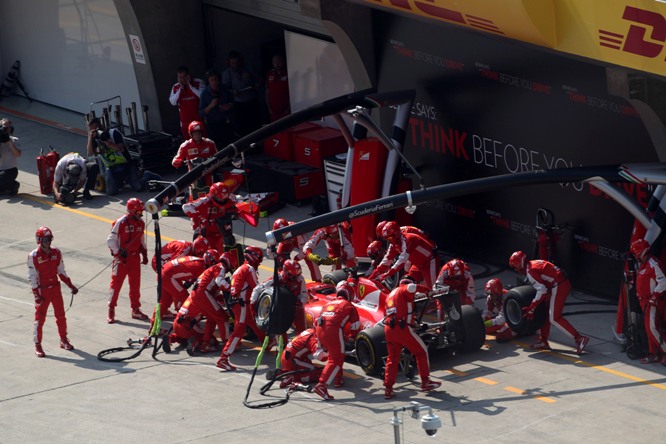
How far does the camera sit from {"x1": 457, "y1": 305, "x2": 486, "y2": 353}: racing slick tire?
17.4 metres

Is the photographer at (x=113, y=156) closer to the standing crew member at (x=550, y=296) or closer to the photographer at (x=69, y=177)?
the photographer at (x=69, y=177)

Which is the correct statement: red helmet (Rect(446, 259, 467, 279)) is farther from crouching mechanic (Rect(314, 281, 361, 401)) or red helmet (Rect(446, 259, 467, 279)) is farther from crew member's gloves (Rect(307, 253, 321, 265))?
crew member's gloves (Rect(307, 253, 321, 265))

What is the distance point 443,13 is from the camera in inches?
737

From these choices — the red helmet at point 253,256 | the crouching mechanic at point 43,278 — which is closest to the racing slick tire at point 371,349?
the red helmet at point 253,256

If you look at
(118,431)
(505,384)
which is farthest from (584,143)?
(118,431)

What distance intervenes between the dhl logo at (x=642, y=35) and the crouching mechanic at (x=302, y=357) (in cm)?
508

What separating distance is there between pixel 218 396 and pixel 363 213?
2.92 metres

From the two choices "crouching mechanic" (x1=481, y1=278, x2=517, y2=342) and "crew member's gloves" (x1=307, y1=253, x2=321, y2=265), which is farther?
"crew member's gloves" (x1=307, y1=253, x2=321, y2=265)

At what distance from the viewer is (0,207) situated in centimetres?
2547

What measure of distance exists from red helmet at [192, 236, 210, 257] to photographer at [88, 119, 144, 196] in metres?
6.60

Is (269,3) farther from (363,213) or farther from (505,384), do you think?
(505,384)

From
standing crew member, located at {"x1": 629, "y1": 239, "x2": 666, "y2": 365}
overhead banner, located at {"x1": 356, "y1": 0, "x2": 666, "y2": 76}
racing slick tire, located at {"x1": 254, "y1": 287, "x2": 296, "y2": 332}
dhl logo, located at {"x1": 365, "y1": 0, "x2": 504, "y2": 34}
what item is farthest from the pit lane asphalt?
dhl logo, located at {"x1": 365, "y1": 0, "x2": 504, "y2": 34}

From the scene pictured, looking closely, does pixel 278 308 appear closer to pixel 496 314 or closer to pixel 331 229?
pixel 331 229

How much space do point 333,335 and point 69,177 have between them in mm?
10395
